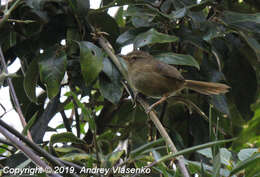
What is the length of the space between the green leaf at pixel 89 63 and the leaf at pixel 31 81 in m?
0.34

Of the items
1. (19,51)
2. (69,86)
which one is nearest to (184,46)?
(69,86)

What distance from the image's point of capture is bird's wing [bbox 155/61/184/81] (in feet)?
9.01

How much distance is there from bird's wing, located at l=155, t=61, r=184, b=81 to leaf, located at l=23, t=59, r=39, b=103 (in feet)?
3.32

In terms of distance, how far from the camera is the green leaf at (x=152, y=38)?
208 centimetres

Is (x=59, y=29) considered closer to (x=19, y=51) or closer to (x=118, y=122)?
(x=19, y=51)

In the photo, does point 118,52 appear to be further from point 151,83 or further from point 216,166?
point 216,166

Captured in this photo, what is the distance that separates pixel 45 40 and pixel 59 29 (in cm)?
11

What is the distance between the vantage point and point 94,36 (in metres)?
2.31

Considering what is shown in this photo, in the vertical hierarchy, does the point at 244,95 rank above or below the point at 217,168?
below

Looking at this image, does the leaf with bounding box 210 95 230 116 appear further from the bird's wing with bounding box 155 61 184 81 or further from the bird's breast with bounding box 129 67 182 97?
the bird's breast with bounding box 129 67 182 97

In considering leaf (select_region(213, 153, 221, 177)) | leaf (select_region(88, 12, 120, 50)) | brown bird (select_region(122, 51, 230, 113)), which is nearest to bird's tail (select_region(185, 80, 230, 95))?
brown bird (select_region(122, 51, 230, 113))

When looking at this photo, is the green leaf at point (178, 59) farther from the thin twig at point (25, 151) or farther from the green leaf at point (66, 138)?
the thin twig at point (25, 151)

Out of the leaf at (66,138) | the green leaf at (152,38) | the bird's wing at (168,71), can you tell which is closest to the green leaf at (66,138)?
the leaf at (66,138)

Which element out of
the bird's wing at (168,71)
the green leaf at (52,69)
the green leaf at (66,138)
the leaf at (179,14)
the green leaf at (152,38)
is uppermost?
the leaf at (179,14)
